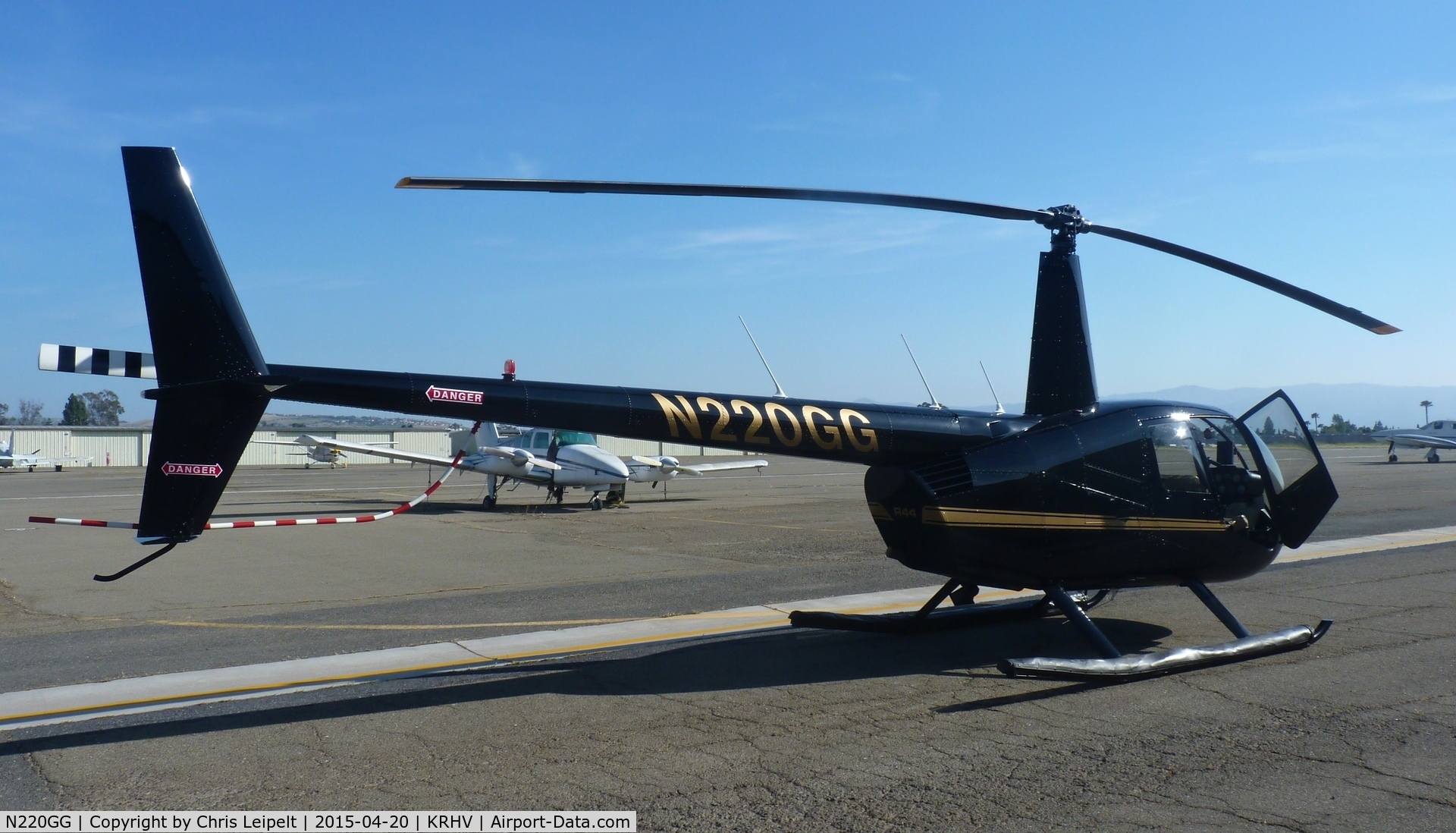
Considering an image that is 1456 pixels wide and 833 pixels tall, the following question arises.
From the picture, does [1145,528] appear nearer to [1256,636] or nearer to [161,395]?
[1256,636]

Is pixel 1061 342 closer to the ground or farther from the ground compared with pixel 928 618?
farther from the ground

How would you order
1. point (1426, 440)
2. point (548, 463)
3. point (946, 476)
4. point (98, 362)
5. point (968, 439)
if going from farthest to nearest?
point (1426, 440)
point (548, 463)
point (968, 439)
point (946, 476)
point (98, 362)

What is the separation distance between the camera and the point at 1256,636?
7.68 metres

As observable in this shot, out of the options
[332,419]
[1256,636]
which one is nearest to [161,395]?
[1256,636]

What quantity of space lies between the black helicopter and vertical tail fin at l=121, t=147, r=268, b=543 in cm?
1

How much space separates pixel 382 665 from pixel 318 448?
5182cm

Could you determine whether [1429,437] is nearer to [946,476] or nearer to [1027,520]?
[1027,520]

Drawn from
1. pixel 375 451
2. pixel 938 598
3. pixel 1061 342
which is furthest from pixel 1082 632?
pixel 375 451

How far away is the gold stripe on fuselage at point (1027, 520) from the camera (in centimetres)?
739

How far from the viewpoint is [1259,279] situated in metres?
7.61

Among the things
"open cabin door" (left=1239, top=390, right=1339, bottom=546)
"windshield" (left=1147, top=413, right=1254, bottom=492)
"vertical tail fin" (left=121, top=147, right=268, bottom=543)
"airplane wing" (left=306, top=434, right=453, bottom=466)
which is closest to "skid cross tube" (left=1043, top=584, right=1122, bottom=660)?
"windshield" (left=1147, top=413, right=1254, bottom=492)

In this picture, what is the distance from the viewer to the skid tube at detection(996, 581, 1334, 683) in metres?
6.68

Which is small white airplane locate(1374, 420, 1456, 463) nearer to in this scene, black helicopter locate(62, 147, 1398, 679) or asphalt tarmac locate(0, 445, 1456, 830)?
asphalt tarmac locate(0, 445, 1456, 830)

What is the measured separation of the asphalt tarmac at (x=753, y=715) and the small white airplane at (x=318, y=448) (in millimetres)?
11873
